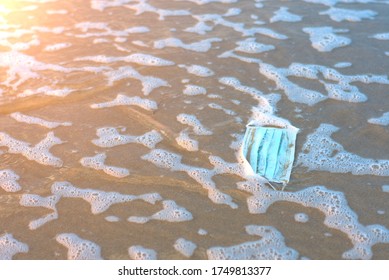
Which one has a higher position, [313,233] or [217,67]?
[217,67]

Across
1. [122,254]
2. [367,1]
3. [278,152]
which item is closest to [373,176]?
[278,152]

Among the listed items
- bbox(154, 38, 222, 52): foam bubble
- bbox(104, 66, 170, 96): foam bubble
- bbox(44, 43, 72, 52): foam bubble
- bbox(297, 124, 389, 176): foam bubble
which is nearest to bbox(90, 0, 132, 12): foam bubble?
bbox(44, 43, 72, 52): foam bubble

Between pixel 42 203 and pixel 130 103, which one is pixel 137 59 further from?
pixel 42 203

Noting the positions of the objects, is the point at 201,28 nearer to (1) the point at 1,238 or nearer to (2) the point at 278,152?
(2) the point at 278,152

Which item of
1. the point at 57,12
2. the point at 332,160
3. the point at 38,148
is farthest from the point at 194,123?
the point at 57,12

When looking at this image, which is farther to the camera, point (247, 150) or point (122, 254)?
point (247, 150)

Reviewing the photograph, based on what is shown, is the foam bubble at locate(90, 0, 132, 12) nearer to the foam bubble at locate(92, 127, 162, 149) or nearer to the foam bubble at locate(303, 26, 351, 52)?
the foam bubble at locate(303, 26, 351, 52)
